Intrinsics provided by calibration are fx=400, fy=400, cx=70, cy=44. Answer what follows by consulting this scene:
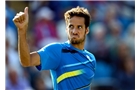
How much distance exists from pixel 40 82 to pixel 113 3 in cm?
260

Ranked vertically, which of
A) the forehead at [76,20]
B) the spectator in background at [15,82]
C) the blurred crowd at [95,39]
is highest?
the forehead at [76,20]

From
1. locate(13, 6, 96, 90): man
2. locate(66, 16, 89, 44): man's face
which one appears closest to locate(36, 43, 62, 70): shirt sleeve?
locate(13, 6, 96, 90): man

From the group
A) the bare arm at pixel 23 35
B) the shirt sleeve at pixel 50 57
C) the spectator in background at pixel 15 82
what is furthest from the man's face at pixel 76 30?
the spectator in background at pixel 15 82

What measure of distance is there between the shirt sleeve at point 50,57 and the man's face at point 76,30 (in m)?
0.19

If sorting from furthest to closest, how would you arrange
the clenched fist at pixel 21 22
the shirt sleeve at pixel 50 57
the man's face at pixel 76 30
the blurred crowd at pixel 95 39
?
the blurred crowd at pixel 95 39, the man's face at pixel 76 30, the shirt sleeve at pixel 50 57, the clenched fist at pixel 21 22

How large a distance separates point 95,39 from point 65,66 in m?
4.90

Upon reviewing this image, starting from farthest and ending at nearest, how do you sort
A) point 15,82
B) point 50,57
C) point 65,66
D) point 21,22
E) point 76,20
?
point 15,82, point 76,20, point 65,66, point 50,57, point 21,22

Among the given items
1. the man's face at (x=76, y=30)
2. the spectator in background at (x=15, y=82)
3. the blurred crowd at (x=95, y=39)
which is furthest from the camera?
the blurred crowd at (x=95, y=39)

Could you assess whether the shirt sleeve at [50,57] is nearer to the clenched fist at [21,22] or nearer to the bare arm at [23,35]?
the bare arm at [23,35]

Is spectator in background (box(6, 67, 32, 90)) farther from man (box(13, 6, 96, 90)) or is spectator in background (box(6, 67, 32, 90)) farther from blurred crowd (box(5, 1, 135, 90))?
man (box(13, 6, 96, 90))

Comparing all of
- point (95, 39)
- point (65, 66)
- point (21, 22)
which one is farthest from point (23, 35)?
point (95, 39)

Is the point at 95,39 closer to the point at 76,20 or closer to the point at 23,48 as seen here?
the point at 76,20

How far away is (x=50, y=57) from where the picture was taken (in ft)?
13.1

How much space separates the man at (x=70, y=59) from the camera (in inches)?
156
